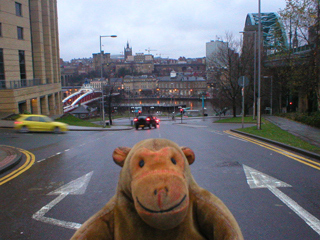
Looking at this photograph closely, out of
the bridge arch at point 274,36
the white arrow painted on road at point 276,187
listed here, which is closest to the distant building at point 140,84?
the bridge arch at point 274,36

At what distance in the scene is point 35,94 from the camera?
119ft

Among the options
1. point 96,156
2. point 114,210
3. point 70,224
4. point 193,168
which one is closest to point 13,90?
point 96,156

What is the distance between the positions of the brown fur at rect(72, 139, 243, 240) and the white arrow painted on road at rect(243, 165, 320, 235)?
325 cm

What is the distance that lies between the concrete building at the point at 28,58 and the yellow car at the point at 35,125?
8.42 meters

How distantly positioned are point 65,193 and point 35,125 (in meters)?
16.9

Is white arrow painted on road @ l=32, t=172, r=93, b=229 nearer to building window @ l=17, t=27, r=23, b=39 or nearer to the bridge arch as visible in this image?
the bridge arch

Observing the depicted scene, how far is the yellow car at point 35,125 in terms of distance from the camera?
2180 centimetres

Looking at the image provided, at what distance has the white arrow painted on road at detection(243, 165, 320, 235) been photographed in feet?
16.8

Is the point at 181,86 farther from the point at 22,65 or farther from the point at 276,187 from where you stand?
the point at 276,187

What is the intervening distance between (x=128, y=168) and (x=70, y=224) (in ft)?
11.1

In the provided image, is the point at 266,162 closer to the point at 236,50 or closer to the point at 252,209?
the point at 252,209

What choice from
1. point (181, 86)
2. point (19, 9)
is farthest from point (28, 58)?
point (181, 86)

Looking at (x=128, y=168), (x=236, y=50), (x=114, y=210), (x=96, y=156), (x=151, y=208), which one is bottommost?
(x=96, y=156)

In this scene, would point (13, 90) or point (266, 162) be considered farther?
point (13, 90)
